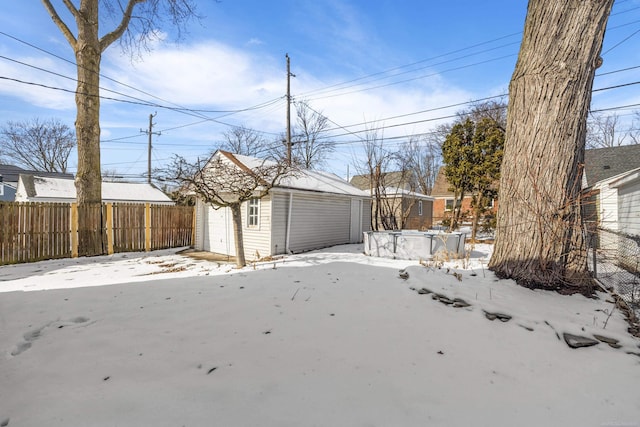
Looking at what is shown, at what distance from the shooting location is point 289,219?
31.3 ft

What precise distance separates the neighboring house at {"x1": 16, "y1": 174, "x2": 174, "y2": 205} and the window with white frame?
14075 mm

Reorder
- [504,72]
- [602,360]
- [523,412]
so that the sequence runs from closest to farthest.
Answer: [523,412] → [602,360] → [504,72]

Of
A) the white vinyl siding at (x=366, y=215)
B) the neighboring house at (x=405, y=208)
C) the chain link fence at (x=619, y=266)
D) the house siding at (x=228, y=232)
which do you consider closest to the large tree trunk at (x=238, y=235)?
the house siding at (x=228, y=232)

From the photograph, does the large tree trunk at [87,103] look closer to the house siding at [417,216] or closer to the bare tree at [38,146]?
the house siding at [417,216]

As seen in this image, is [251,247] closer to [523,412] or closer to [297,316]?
[297,316]

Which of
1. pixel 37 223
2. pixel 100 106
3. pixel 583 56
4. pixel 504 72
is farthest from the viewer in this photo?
pixel 504 72

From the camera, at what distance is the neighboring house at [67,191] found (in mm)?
17469

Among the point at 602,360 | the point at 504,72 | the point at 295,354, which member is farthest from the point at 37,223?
the point at 504,72

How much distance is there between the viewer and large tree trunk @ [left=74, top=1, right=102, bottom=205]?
9.01 meters

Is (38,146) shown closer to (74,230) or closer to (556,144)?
(74,230)

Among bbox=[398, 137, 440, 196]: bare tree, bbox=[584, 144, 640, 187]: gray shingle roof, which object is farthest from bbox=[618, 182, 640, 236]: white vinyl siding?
bbox=[398, 137, 440, 196]: bare tree

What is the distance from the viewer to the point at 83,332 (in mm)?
2980

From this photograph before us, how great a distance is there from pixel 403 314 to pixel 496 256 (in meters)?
2.22

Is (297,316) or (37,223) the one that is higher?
(37,223)
